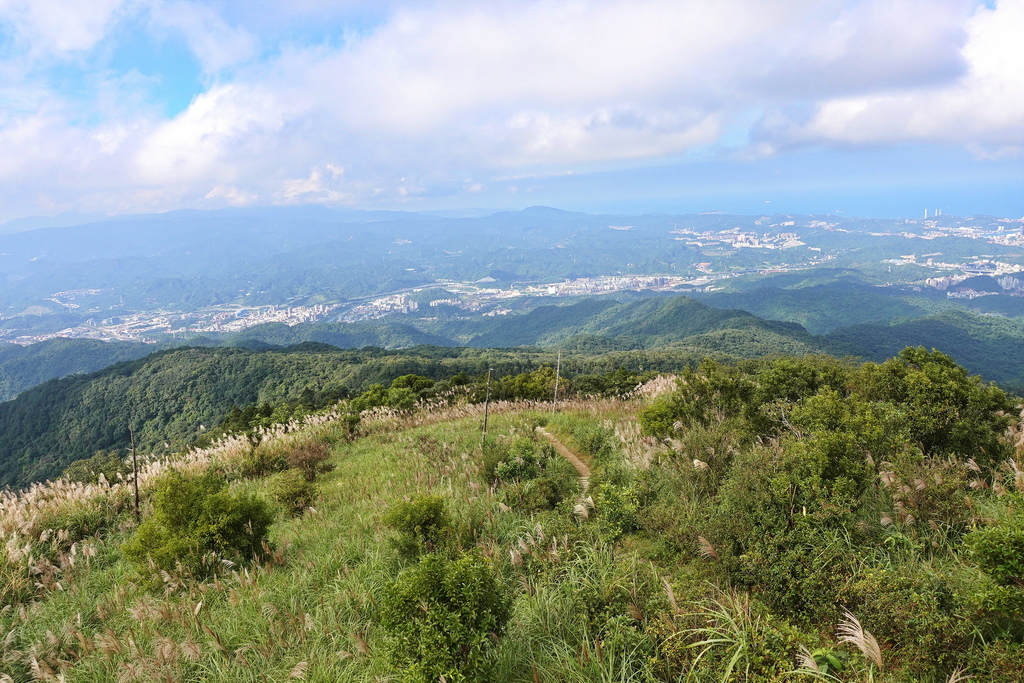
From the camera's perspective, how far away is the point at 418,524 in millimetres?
4410

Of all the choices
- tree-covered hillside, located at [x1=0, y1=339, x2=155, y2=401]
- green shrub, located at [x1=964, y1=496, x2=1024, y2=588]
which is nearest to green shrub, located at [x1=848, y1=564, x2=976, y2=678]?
green shrub, located at [x1=964, y1=496, x2=1024, y2=588]

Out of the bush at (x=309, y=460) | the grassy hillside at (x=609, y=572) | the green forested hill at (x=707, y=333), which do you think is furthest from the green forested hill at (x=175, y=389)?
the grassy hillside at (x=609, y=572)

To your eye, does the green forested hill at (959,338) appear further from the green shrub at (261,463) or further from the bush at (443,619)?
the bush at (443,619)

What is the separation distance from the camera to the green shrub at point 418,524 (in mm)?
4328

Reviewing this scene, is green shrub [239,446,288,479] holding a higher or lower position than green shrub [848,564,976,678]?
lower

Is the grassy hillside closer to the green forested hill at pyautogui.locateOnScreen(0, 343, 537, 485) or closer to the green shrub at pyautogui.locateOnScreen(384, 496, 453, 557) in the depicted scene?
the green shrub at pyautogui.locateOnScreen(384, 496, 453, 557)

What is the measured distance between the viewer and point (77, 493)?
6.78m

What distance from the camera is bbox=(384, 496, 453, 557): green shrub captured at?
4.33 m

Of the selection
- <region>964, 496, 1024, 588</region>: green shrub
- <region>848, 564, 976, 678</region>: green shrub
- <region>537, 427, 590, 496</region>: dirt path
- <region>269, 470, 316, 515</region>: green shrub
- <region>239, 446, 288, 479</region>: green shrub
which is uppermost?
<region>964, 496, 1024, 588</region>: green shrub

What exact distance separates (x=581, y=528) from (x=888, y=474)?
2800 millimetres

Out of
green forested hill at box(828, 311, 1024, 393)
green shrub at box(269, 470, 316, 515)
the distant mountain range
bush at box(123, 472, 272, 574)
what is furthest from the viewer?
green forested hill at box(828, 311, 1024, 393)

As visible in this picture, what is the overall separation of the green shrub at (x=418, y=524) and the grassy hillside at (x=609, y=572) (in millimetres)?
23

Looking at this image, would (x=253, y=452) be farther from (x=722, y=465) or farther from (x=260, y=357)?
(x=260, y=357)

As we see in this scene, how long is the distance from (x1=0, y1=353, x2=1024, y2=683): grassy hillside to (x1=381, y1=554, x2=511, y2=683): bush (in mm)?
15
